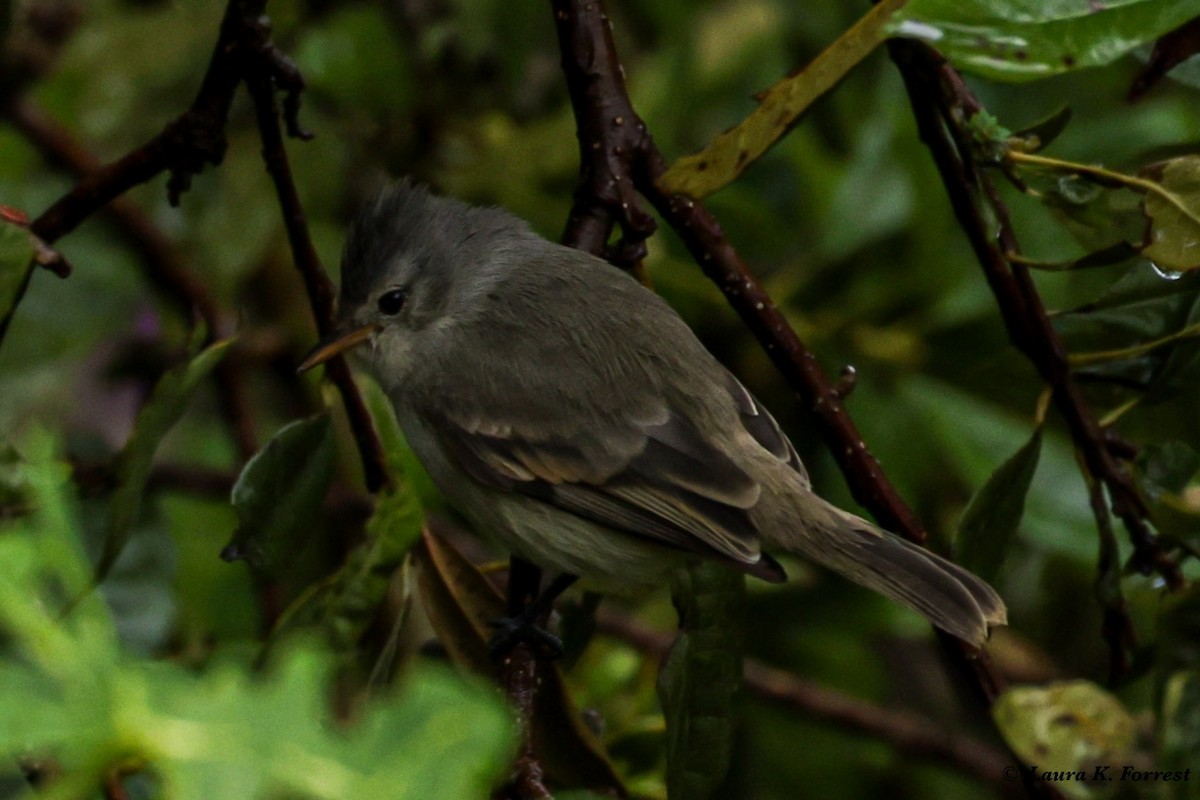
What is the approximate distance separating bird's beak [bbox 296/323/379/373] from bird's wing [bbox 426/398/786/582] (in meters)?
0.31

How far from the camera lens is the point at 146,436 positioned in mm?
2174

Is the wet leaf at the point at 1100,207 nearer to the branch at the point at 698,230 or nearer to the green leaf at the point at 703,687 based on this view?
the branch at the point at 698,230

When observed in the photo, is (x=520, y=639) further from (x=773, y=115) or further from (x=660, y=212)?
(x=773, y=115)

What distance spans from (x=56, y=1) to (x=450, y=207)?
1.67 m

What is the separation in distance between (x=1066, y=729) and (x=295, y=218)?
1374 millimetres

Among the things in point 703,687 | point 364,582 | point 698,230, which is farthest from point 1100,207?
point 364,582

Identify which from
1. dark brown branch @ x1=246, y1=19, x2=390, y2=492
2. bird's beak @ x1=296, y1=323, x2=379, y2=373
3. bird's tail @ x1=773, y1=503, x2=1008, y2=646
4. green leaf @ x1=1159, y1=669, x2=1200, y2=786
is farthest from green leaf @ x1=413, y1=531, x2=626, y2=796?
green leaf @ x1=1159, y1=669, x2=1200, y2=786

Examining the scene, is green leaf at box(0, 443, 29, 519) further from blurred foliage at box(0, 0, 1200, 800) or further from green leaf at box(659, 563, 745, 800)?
green leaf at box(659, 563, 745, 800)

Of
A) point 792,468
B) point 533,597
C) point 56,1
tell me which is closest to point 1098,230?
point 792,468

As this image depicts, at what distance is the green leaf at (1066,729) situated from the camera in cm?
178

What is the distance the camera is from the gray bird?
240cm

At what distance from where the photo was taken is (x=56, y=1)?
3988mm

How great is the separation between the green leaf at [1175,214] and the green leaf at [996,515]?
39 centimetres

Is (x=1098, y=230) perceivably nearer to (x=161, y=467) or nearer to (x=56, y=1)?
(x=161, y=467)
